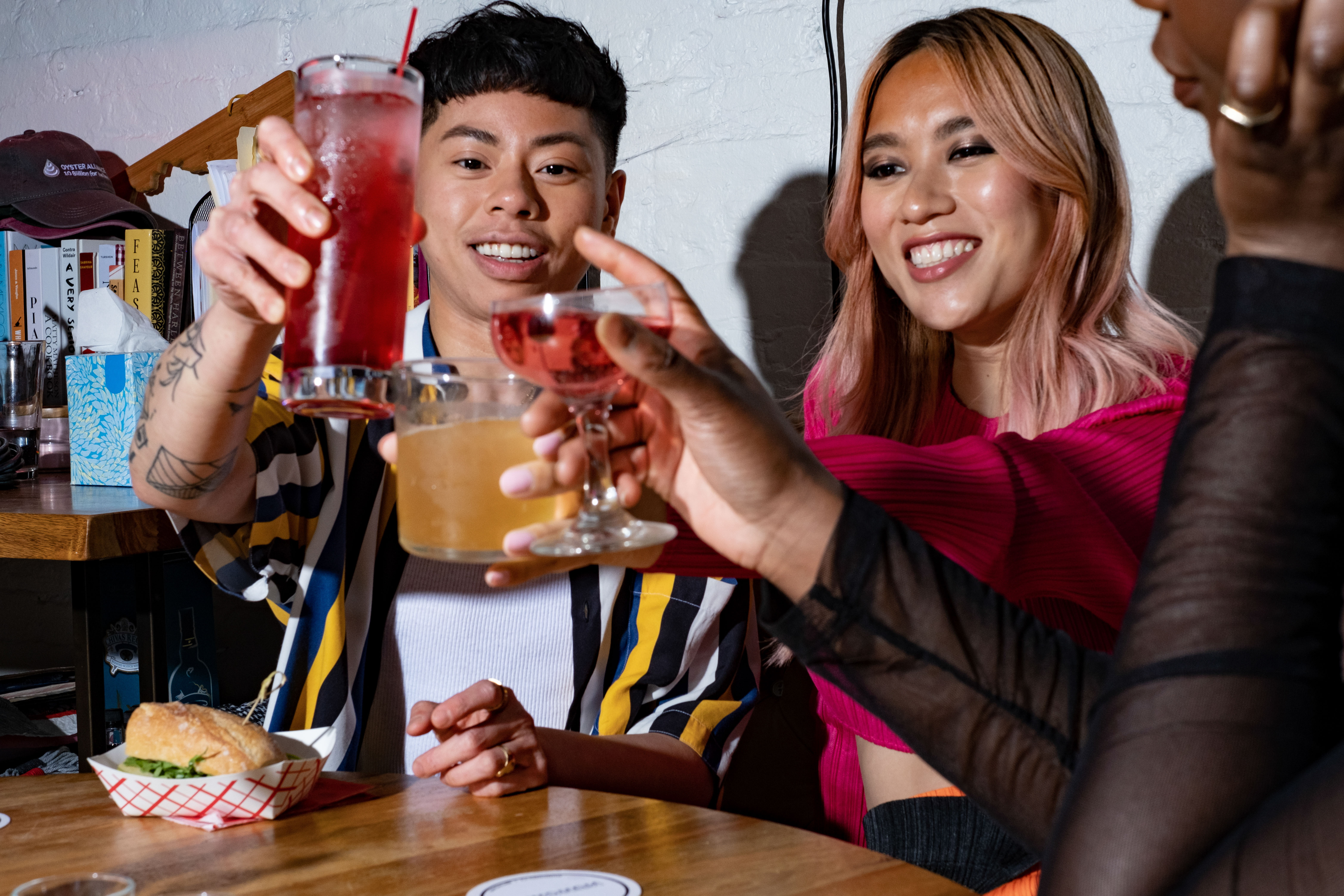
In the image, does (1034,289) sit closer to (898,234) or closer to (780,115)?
(898,234)

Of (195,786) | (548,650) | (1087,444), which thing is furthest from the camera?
(548,650)

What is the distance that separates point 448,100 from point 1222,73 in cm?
121

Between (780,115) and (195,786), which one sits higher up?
(780,115)

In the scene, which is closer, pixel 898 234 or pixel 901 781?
pixel 901 781

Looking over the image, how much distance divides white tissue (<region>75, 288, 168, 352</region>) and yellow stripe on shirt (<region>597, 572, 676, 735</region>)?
99cm

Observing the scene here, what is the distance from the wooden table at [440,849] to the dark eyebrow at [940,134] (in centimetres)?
105

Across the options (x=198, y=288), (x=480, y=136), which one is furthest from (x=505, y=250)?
(x=198, y=288)

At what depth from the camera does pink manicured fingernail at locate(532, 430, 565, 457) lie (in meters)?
0.78

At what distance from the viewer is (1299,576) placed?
0.64 meters

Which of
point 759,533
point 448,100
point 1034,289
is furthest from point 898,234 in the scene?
point 759,533

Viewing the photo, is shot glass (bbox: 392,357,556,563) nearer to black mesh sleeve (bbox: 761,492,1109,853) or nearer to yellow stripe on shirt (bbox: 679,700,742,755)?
black mesh sleeve (bbox: 761,492,1109,853)

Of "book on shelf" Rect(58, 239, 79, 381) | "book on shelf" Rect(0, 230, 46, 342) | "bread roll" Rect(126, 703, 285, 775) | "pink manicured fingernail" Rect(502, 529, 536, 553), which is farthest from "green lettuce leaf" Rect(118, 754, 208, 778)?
"book on shelf" Rect(0, 230, 46, 342)

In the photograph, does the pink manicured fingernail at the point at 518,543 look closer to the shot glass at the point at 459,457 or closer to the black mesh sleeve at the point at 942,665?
the shot glass at the point at 459,457

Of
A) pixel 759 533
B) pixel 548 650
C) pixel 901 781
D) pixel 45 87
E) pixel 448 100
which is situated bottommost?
pixel 901 781
